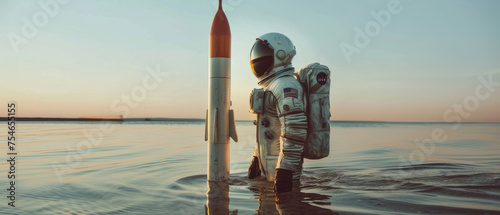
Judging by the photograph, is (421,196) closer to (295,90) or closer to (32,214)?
(295,90)

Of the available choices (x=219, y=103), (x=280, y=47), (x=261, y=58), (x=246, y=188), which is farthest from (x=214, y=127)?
(x=280, y=47)

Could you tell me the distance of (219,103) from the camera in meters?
8.73

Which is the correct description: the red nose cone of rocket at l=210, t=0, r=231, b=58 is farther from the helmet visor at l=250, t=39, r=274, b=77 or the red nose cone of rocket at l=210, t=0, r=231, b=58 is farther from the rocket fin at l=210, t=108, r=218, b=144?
the rocket fin at l=210, t=108, r=218, b=144

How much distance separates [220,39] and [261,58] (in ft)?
3.66

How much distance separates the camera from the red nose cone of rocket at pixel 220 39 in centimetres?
875

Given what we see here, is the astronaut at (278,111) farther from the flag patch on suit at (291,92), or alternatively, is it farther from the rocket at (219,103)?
the rocket at (219,103)

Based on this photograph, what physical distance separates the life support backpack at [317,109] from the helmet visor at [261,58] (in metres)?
0.83

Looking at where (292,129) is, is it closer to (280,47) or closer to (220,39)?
(280,47)

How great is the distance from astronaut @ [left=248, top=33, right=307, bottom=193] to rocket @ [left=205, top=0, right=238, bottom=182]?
685 mm

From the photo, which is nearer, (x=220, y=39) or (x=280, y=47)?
(x=280, y=47)

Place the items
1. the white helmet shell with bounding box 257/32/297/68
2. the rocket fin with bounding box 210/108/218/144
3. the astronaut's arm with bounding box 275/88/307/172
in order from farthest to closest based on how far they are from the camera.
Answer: the rocket fin with bounding box 210/108/218/144, the white helmet shell with bounding box 257/32/297/68, the astronaut's arm with bounding box 275/88/307/172

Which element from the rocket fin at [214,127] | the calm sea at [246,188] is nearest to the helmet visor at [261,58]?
the rocket fin at [214,127]

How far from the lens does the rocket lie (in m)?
8.73

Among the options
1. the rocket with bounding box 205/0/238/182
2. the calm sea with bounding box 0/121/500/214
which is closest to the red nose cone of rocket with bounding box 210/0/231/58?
the rocket with bounding box 205/0/238/182
